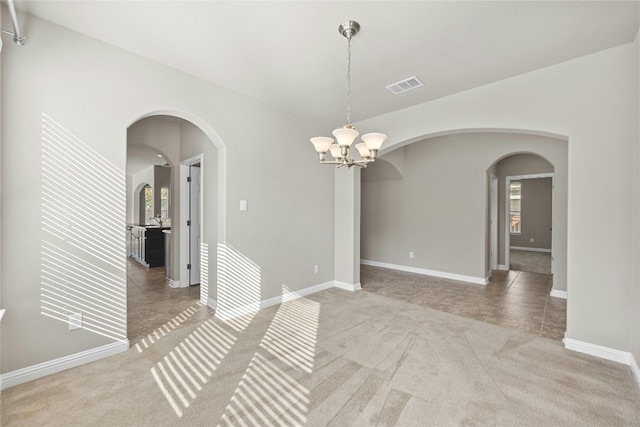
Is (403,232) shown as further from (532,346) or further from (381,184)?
(532,346)

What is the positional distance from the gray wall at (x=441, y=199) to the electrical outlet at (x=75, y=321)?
201 inches

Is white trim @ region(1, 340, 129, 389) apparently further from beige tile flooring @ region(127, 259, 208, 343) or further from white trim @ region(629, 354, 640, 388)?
white trim @ region(629, 354, 640, 388)

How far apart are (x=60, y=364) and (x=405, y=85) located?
419 cm

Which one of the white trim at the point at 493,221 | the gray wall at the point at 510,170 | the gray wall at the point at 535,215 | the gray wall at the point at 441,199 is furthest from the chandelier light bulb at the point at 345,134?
the gray wall at the point at 535,215

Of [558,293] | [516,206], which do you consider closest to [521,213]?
[516,206]

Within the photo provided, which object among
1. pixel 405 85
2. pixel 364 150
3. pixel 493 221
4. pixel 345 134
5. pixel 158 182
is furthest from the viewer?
pixel 158 182

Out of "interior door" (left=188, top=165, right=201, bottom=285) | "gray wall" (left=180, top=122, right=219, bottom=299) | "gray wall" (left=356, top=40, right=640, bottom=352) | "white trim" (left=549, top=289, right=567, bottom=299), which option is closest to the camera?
"gray wall" (left=356, top=40, right=640, bottom=352)

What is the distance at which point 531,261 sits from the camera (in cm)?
766

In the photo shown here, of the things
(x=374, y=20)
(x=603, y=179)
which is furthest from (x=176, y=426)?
(x=603, y=179)

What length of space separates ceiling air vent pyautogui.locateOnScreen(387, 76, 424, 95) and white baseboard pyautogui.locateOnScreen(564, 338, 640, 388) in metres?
3.02

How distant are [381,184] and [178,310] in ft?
16.1

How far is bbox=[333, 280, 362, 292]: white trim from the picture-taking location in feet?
15.5

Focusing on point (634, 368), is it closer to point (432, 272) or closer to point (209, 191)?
point (432, 272)

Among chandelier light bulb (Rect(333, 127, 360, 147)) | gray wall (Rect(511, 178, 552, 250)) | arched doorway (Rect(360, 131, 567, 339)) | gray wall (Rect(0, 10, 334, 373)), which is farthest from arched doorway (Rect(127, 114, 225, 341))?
gray wall (Rect(511, 178, 552, 250))
